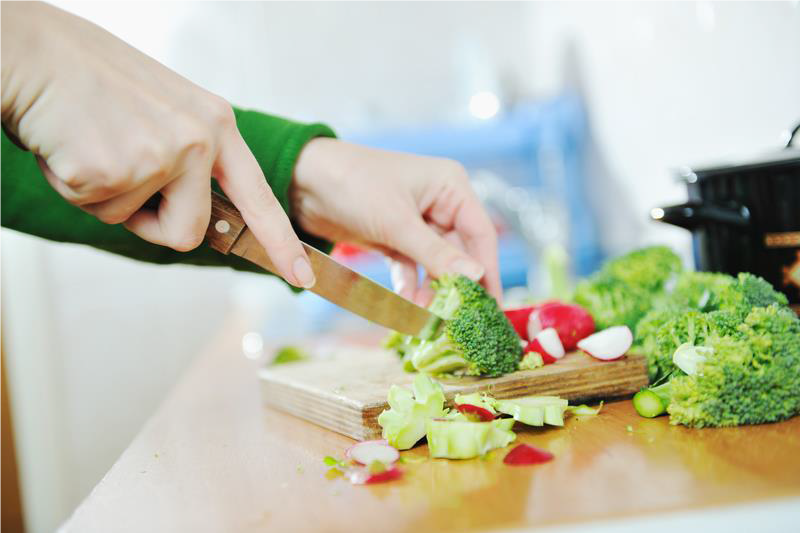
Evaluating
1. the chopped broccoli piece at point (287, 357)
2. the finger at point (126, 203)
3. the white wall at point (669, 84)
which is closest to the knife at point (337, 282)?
the finger at point (126, 203)

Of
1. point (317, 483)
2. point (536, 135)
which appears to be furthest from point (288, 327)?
point (317, 483)

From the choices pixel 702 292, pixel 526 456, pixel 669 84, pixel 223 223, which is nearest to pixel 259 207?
pixel 223 223

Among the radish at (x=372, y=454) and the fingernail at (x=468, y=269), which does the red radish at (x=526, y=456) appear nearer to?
the radish at (x=372, y=454)

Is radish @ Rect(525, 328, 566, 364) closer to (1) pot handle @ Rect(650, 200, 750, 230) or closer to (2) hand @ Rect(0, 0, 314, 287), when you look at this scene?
(1) pot handle @ Rect(650, 200, 750, 230)

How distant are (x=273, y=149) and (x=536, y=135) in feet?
7.52

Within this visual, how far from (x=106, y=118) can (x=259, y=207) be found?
8.4 inches

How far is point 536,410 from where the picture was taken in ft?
2.71

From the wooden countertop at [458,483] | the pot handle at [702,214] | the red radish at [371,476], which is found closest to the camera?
the wooden countertop at [458,483]

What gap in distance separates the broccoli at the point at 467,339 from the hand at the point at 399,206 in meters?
0.13

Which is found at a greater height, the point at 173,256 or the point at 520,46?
the point at 520,46

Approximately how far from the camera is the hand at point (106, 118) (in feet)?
2.20

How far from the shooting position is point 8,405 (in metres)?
3.33

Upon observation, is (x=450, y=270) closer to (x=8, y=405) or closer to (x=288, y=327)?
(x=288, y=327)

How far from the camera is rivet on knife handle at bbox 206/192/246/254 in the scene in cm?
90
